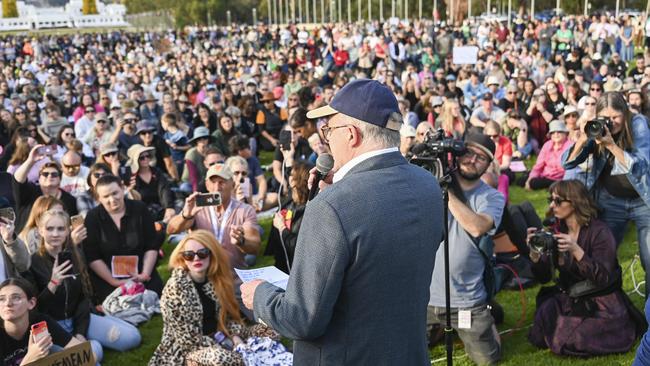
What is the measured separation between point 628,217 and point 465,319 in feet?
4.75

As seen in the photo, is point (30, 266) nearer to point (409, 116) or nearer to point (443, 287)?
point (443, 287)

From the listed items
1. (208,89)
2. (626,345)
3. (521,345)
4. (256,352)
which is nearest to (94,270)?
(256,352)

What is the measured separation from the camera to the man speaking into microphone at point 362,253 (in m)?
2.19

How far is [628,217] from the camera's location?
5.22 metres

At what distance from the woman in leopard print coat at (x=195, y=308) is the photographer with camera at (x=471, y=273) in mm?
1363

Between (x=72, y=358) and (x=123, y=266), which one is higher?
(x=72, y=358)

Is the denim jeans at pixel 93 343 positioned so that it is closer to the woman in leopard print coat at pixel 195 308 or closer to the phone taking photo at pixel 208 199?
the woman in leopard print coat at pixel 195 308

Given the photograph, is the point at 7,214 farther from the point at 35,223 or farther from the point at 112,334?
the point at 112,334

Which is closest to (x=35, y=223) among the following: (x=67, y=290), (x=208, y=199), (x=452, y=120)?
(x=67, y=290)

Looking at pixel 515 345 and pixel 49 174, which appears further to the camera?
pixel 49 174

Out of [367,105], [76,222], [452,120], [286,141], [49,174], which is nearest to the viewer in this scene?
[367,105]

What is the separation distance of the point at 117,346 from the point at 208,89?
10753 mm

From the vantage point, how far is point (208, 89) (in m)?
15.8

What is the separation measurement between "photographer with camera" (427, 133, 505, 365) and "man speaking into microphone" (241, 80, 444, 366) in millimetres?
2349
